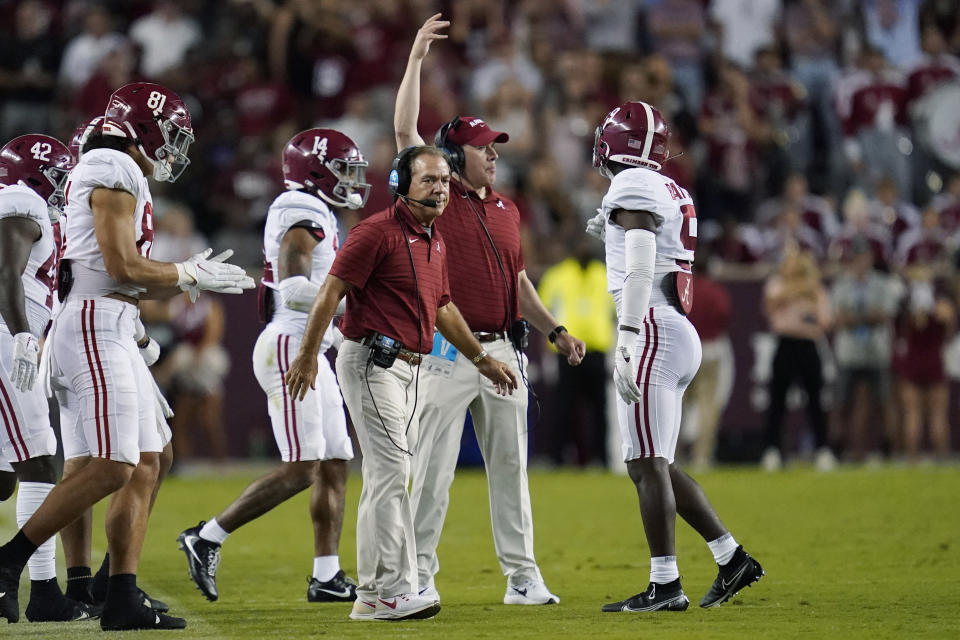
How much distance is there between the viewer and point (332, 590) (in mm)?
7648

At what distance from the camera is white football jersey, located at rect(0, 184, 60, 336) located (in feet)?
22.8

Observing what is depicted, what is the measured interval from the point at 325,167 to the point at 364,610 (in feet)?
8.39

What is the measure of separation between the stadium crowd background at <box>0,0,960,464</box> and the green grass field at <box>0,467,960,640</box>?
72.8 inches

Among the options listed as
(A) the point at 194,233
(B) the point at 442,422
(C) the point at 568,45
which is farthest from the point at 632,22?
(B) the point at 442,422

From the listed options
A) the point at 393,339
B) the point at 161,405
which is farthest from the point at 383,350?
the point at 161,405

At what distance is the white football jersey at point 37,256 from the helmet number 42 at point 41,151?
0.86 ft

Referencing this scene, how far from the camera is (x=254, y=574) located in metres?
8.70

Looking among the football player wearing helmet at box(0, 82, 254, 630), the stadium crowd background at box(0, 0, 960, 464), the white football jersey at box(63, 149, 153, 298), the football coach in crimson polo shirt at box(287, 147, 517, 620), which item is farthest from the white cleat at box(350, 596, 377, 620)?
the stadium crowd background at box(0, 0, 960, 464)

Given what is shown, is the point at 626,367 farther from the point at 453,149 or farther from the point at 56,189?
the point at 56,189

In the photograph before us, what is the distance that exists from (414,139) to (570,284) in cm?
813

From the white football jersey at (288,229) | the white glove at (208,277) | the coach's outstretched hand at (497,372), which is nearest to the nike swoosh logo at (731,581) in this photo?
the coach's outstretched hand at (497,372)

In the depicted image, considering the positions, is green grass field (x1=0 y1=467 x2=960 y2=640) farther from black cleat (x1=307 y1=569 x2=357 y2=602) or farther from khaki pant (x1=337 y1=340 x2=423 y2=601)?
khaki pant (x1=337 y1=340 x2=423 y2=601)

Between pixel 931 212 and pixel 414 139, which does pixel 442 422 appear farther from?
pixel 931 212

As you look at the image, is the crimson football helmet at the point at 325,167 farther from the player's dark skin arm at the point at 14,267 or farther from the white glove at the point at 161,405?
the player's dark skin arm at the point at 14,267
